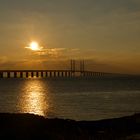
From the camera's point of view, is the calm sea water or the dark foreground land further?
the calm sea water

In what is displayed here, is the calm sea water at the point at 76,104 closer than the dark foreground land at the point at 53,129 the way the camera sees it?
No

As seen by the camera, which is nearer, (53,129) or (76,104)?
(53,129)

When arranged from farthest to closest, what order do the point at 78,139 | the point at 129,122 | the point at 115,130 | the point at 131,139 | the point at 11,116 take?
1. the point at 129,122
2. the point at 115,130
3. the point at 11,116
4. the point at 131,139
5. the point at 78,139

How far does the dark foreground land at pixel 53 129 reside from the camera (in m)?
19.0

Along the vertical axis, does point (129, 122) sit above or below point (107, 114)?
above

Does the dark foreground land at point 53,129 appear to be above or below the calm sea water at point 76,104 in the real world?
above

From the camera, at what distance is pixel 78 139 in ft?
60.5

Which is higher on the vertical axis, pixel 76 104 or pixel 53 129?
pixel 53 129

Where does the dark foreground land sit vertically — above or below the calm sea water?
above

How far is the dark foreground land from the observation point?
1903cm

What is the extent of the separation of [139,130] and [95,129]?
277cm

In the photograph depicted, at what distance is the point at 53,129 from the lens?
840 inches

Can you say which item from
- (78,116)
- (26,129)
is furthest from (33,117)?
(78,116)

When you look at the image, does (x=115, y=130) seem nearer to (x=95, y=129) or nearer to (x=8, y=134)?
(x=95, y=129)
